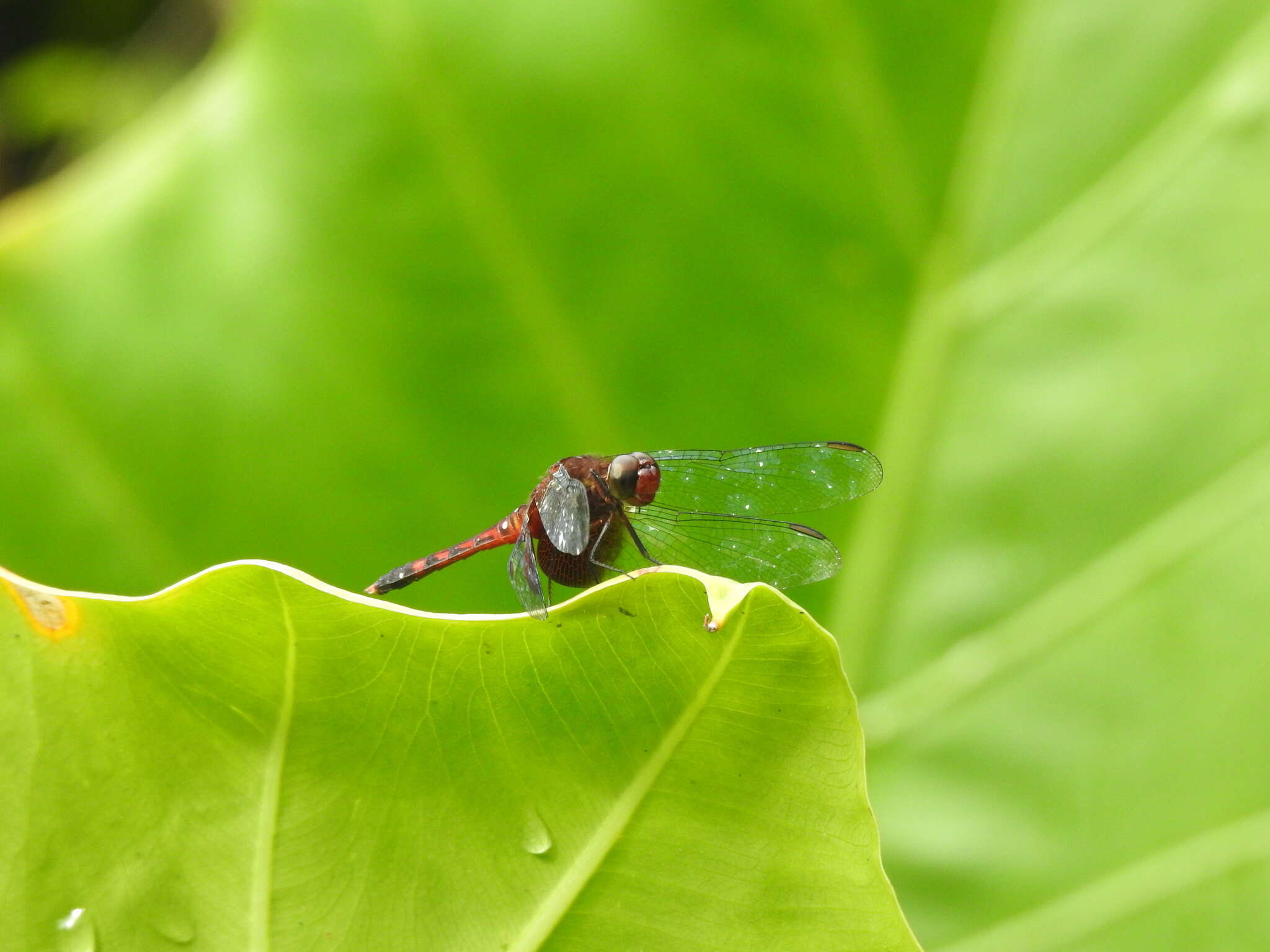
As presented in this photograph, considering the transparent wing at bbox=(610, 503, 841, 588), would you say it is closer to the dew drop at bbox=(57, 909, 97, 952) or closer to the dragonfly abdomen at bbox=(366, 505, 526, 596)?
the dragonfly abdomen at bbox=(366, 505, 526, 596)

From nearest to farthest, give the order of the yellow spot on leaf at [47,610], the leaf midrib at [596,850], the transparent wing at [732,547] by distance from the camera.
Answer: the yellow spot on leaf at [47,610] < the leaf midrib at [596,850] < the transparent wing at [732,547]

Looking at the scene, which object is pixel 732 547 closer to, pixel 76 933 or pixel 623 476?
pixel 623 476

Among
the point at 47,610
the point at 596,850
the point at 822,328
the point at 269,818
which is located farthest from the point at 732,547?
the point at 47,610

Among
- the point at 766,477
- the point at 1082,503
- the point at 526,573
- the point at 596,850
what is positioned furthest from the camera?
the point at 766,477

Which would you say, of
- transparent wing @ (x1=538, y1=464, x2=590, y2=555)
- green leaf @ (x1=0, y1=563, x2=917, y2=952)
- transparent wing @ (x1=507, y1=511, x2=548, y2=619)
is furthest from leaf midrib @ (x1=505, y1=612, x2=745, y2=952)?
transparent wing @ (x1=538, y1=464, x2=590, y2=555)

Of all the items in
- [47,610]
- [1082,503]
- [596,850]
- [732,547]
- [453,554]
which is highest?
[47,610]

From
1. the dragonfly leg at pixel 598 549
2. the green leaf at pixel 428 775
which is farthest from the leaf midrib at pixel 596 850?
the dragonfly leg at pixel 598 549

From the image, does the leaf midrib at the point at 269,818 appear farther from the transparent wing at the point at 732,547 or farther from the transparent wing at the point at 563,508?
the transparent wing at the point at 732,547
